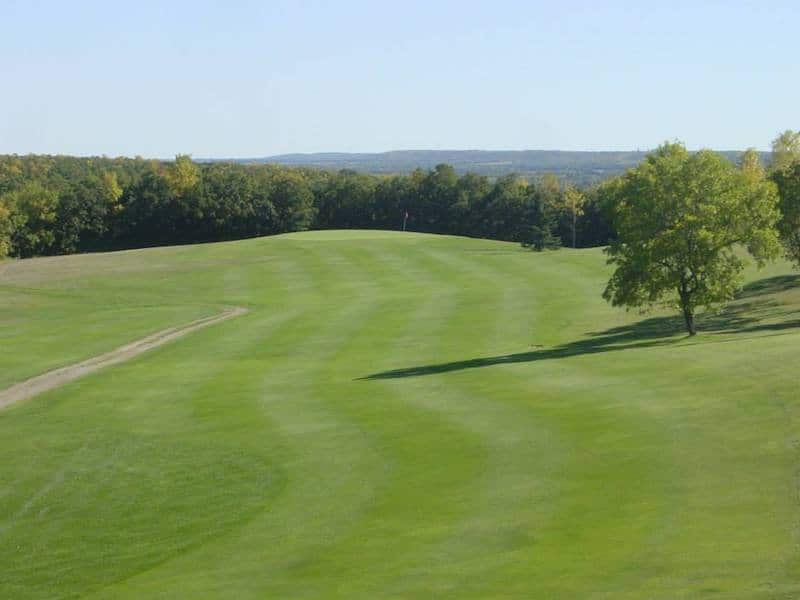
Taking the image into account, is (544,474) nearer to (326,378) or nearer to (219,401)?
(219,401)

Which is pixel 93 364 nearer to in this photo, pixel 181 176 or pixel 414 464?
pixel 414 464

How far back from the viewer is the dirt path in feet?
148

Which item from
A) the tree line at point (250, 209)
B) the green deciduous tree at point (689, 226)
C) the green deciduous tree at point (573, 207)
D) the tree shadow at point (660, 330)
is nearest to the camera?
the tree shadow at point (660, 330)

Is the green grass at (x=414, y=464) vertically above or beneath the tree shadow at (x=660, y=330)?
above

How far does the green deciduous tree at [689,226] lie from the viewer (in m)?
53.4

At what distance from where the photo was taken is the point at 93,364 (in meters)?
53.4

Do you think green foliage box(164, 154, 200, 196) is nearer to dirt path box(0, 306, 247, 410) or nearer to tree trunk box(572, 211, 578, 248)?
tree trunk box(572, 211, 578, 248)

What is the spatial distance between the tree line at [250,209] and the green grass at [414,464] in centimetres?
8742

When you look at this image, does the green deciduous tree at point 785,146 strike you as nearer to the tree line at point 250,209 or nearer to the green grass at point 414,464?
the tree line at point 250,209

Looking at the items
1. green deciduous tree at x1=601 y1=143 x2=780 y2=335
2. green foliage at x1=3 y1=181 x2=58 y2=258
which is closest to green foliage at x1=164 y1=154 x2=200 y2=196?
green foliage at x1=3 y1=181 x2=58 y2=258

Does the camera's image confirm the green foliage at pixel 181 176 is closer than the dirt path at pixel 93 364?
No

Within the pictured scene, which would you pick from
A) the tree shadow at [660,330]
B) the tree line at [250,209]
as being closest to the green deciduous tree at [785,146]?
the tree line at [250,209]

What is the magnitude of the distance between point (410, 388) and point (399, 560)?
68.4ft

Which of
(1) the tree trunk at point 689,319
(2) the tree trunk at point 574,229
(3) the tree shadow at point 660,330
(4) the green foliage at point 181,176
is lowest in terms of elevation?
(2) the tree trunk at point 574,229
